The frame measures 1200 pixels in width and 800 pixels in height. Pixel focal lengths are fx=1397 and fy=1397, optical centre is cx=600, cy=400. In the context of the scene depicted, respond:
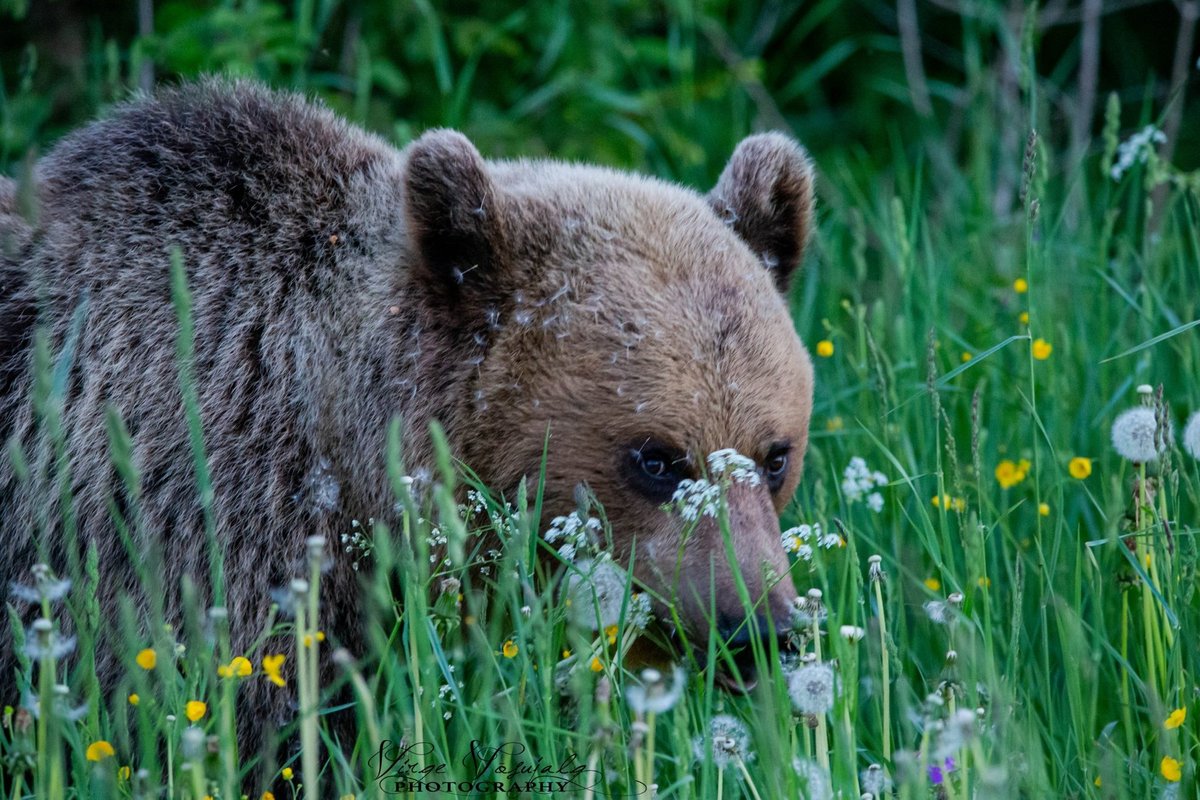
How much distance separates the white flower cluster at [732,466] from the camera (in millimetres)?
2840

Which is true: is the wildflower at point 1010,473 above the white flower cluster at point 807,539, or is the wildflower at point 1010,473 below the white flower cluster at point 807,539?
below

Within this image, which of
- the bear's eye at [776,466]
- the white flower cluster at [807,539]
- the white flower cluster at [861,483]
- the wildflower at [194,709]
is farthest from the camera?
the white flower cluster at [861,483]

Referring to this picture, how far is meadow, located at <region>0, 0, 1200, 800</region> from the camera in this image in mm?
2287

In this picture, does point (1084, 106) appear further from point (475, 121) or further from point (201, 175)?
point (201, 175)

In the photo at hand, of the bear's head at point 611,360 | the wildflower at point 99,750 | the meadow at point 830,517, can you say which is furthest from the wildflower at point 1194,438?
the wildflower at point 99,750

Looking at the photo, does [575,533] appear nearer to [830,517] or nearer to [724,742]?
[724,742]

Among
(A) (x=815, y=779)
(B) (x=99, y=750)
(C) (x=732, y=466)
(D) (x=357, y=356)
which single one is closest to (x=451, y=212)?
(D) (x=357, y=356)


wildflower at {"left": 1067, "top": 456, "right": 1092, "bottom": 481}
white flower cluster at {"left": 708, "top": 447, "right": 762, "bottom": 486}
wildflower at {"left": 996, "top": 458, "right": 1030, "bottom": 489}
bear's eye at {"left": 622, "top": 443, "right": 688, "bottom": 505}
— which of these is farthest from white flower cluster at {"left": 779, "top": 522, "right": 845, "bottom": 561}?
wildflower at {"left": 996, "top": 458, "right": 1030, "bottom": 489}

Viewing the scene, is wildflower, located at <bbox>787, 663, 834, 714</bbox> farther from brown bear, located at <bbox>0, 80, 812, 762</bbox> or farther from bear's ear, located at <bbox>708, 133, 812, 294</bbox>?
bear's ear, located at <bbox>708, 133, 812, 294</bbox>

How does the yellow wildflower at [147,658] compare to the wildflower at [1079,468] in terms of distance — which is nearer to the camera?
the yellow wildflower at [147,658]

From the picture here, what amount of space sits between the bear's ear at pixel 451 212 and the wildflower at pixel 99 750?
1.36 metres

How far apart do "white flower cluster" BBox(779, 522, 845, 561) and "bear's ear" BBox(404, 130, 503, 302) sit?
38.8 inches

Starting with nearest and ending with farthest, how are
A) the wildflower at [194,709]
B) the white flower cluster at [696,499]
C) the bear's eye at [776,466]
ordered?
the wildflower at [194,709] → the white flower cluster at [696,499] → the bear's eye at [776,466]

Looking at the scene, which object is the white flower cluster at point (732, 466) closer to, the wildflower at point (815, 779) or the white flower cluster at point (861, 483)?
the white flower cluster at point (861, 483)
